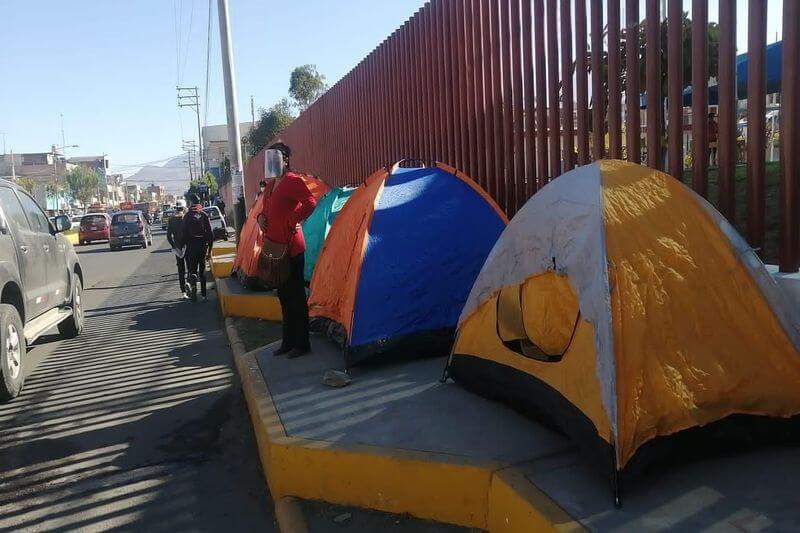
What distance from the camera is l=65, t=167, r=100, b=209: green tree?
9319 cm

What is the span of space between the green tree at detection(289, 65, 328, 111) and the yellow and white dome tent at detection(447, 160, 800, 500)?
153 ft

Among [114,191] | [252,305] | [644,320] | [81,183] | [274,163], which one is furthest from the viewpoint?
[114,191]

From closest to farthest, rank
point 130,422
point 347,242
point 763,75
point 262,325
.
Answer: point 763,75
point 130,422
point 347,242
point 262,325

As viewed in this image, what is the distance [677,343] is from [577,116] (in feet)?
8.46

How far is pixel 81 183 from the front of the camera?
9356 centimetres

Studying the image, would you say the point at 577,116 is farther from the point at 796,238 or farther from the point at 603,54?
the point at 796,238

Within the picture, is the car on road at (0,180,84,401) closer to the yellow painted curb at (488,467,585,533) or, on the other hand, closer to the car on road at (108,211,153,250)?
the yellow painted curb at (488,467,585,533)

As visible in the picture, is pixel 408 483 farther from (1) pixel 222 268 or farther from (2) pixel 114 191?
(2) pixel 114 191

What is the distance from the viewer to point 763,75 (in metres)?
3.77

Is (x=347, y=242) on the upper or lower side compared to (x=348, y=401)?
upper

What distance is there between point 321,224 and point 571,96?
4274 millimetres

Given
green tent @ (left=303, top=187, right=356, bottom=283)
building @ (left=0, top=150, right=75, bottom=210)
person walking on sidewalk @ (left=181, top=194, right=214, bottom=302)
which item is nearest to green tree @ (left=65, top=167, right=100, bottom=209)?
building @ (left=0, top=150, right=75, bottom=210)

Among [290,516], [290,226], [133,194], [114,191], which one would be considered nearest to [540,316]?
[290,516]

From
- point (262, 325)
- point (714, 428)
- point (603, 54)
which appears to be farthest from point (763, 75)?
point (262, 325)
